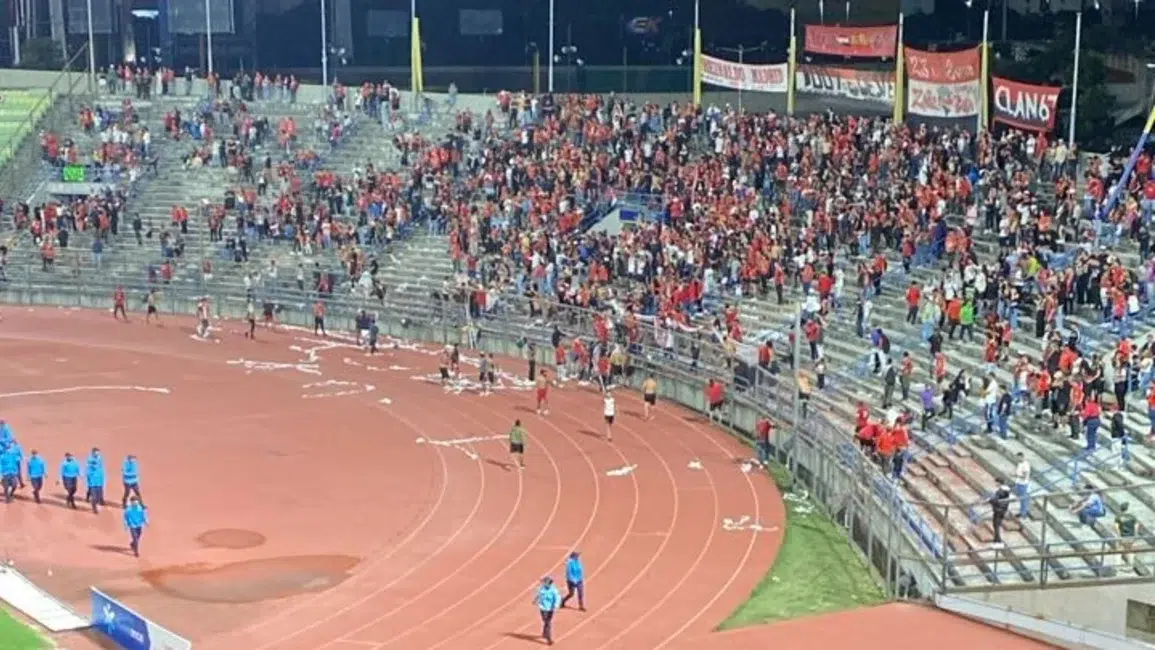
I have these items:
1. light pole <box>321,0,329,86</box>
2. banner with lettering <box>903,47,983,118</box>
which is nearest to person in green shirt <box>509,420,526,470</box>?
banner with lettering <box>903,47,983,118</box>

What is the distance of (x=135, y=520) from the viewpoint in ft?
86.9

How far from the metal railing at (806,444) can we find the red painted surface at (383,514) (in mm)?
995

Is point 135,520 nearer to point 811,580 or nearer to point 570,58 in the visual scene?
point 811,580

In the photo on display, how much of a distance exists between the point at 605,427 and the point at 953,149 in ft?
43.0

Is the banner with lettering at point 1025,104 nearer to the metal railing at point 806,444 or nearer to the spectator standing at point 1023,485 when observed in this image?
the metal railing at point 806,444

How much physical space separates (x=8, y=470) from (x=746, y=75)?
30.0 metres

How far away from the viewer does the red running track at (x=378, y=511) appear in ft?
79.2

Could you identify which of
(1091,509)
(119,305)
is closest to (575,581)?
(1091,509)

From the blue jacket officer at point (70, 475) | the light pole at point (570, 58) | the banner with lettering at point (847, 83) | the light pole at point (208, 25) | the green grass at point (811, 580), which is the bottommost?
the green grass at point (811, 580)

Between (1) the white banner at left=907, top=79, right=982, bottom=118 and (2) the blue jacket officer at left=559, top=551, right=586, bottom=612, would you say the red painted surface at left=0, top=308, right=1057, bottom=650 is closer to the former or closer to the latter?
(2) the blue jacket officer at left=559, top=551, right=586, bottom=612

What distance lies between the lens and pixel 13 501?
29.7 m

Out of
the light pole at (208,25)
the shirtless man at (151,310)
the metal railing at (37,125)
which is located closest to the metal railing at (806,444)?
the shirtless man at (151,310)

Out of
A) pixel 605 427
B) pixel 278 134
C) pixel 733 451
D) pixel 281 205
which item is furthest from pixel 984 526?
pixel 278 134

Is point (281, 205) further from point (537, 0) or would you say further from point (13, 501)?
point (13, 501)
